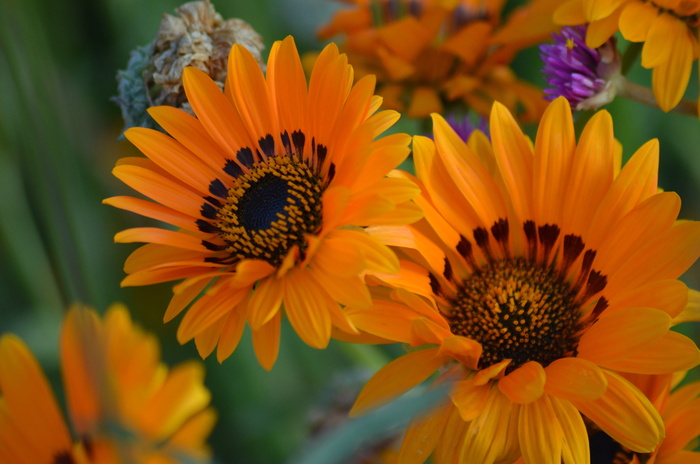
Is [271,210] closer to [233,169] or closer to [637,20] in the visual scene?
[233,169]

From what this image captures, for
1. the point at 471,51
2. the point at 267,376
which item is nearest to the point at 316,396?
the point at 267,376

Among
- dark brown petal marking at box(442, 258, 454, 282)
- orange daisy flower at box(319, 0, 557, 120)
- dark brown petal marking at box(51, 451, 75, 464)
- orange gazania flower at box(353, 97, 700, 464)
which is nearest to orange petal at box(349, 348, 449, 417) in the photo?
orange gazania flower at box(353, 97, 700, 464)

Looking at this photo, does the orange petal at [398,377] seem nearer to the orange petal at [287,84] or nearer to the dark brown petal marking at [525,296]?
the dark brown petal marking at [525,296]

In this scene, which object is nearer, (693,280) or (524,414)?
(524,414)

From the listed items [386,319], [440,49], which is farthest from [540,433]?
[440,49]

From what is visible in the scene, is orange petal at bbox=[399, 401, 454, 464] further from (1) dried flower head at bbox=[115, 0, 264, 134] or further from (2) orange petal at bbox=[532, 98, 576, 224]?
(1) dried flower head at bbox=[115, 0, 264, 134]

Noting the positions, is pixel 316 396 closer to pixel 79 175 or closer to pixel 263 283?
pixel 263 283
